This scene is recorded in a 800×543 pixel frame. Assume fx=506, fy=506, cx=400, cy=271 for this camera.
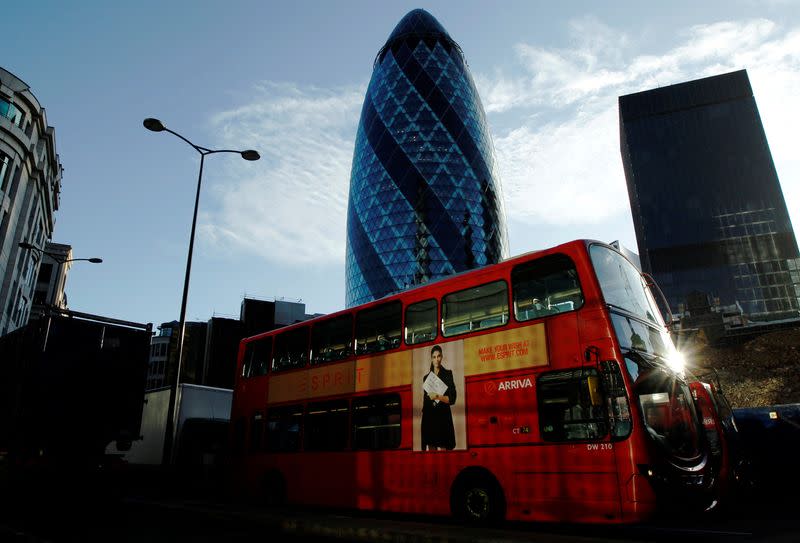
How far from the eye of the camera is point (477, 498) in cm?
822

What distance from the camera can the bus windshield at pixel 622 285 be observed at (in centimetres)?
777

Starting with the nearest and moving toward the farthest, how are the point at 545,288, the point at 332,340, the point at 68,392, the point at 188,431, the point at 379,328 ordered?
the point at 545,288
the point at 379,328
the point at 68,392
the point at 332,340
the point at 188,431

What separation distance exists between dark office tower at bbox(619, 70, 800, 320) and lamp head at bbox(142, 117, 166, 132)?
102 meters

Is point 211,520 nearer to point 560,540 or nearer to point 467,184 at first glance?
point 560,540

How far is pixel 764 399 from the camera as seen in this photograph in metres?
34.8

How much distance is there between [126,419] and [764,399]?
129 ft

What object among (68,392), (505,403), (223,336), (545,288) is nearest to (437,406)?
(505,403)

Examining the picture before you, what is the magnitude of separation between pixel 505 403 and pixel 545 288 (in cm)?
195

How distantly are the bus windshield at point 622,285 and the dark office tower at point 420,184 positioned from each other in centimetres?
6775

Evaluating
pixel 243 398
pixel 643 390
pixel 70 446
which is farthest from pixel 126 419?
pixel 643 390

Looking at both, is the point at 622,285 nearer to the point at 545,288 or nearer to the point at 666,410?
the point at 545,288

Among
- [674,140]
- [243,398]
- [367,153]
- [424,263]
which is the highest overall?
[674,140]

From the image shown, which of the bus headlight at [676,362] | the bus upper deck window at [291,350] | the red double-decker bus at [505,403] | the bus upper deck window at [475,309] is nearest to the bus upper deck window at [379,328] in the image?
the red double-decker bus at [505,403]

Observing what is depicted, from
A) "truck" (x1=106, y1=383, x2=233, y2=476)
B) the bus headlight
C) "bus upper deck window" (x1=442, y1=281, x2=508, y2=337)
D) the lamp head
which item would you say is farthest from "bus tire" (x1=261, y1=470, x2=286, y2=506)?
the lamp head
